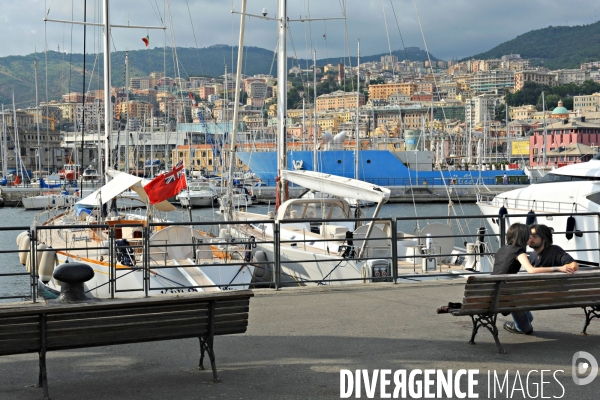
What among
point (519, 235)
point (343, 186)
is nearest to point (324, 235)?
point (343, 186)

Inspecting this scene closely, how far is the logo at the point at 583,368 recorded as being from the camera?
252 inches

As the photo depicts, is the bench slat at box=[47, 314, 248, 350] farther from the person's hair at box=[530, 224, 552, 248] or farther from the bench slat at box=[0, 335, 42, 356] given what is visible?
the person's hair at box=[530, 224, 552, 248]

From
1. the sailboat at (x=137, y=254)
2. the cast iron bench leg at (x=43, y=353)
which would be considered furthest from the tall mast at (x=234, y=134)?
the cast iron bench leg at (x=43, y=353)

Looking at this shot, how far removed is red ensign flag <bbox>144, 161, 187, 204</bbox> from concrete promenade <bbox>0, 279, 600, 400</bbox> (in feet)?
33.6

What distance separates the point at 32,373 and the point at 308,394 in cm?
234

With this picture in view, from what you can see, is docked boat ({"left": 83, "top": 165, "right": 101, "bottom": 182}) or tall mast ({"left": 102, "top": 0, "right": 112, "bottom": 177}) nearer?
tall mast ({"left": 102, "top": 0, "right": 112, "bottom": 177})

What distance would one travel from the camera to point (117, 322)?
6.18 m

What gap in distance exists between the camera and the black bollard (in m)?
6.90

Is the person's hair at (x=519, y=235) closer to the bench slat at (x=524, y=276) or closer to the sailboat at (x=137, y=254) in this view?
the bench slat at (x=524, y=276)

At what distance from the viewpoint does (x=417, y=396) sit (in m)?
6.05

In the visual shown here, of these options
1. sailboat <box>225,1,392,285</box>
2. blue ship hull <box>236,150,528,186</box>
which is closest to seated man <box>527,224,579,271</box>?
sailboat <box>225,1,392,285</box>

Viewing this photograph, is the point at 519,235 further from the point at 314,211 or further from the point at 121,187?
the point at 314,211

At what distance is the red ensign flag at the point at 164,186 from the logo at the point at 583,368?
13.5 metres

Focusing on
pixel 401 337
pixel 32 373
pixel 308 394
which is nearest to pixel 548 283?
pixel 401 337
